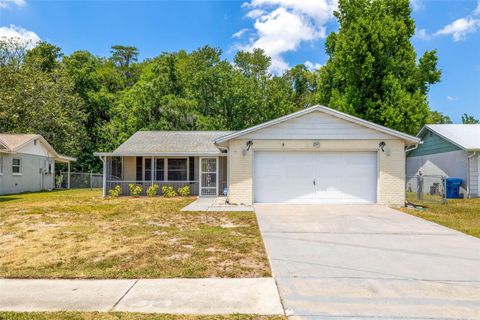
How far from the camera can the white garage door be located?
45.6 ft

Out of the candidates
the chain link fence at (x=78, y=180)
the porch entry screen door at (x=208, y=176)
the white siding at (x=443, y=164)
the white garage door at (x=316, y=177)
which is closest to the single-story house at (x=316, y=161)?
the white garage door at (x=316, y=177)

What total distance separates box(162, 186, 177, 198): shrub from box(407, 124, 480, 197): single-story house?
15.3 meters

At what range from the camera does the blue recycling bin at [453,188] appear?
691 inches

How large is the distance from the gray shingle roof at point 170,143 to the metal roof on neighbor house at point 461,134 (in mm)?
13011

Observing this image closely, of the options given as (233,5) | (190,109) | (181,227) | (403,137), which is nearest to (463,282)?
(181,227)

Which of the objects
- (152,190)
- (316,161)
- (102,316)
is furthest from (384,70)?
(102,316)

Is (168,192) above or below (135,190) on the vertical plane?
below

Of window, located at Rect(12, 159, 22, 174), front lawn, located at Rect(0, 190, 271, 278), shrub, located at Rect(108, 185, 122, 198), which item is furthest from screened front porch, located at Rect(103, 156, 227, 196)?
front lawn, located at Rect(0, 190, 271, 278)

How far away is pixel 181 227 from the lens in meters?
8.94

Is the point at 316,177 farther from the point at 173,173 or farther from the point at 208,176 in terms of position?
the point at 173,173

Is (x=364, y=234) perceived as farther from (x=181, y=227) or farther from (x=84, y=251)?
(x=84, y=251)

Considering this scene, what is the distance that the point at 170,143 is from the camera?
65.2 ft

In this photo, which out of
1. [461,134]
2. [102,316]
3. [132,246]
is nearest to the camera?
[102,316]

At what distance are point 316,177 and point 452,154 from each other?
10109 mm
